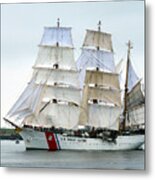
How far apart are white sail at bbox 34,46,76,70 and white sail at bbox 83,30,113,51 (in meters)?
0.10

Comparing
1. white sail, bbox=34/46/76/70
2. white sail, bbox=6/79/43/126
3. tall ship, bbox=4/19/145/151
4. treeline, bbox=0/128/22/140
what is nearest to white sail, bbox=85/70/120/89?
tall ship, bbox=4/19/145/151

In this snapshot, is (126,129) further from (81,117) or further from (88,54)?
(88,54)

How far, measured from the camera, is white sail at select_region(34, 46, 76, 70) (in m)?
2.50

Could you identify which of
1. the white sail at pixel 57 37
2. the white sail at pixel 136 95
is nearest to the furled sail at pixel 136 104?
the white sail at pixel 136 95

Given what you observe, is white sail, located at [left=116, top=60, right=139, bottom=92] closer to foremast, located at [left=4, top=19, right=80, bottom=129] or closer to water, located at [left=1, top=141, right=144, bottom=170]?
foremast, located at [left=4, top=19, right=80, bottom=129]

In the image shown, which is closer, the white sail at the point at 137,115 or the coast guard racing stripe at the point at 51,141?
the white sail at the point at 137,115

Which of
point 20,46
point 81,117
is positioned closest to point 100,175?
point 81,117

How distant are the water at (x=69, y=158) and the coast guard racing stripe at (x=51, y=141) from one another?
2 cm

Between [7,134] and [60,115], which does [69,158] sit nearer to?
[60,115]

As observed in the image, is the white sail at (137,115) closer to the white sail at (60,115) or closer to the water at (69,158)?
the water at (69,158)

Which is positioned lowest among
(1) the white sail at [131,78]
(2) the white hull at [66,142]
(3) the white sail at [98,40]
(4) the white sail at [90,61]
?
(2) the white hull at [66,142]

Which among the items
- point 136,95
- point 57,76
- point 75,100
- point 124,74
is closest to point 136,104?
point 136,95

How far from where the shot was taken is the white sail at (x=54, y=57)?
8.19ft

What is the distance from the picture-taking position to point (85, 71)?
2.49 m
